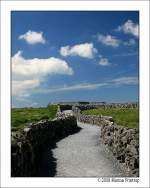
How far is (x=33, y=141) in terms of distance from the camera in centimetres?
2925

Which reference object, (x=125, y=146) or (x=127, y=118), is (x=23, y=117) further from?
(x=125, y=146)

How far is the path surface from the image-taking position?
2511cm

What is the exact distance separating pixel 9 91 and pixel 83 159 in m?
8.88

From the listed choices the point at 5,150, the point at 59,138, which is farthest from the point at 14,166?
the point at 59,138

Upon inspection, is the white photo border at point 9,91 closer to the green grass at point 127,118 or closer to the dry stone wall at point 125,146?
the dry stone wall at point 125,146

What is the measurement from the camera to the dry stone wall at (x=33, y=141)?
21.7 meters

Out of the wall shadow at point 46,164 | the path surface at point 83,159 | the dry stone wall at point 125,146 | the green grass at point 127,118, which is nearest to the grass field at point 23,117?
the wall shadow at point 46,164

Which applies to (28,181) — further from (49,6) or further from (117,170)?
(49,6)

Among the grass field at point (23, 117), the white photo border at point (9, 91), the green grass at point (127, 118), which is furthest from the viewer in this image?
the green grass at point (127, 118)

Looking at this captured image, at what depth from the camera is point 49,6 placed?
23.0 metres

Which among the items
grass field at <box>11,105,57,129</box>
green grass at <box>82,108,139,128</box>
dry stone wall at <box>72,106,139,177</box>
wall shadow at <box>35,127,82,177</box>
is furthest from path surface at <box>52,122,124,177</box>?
grass field at <box>11,105,57,129</box>

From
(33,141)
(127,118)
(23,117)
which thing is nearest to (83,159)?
(33,141)

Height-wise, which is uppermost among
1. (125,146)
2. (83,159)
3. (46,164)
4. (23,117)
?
(23,117)

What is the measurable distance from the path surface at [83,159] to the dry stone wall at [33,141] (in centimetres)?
119
